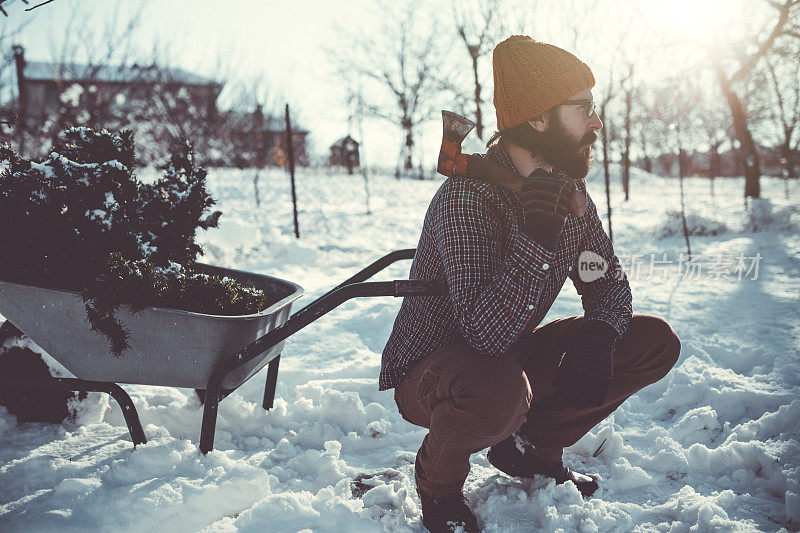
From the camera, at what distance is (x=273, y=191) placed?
1464 centimetres

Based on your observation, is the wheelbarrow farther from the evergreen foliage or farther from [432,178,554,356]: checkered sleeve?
[432,178,554,356]: checkered sleeve

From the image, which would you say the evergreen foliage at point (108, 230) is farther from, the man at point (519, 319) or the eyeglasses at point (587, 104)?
the eyeglasses at point (587, 104)

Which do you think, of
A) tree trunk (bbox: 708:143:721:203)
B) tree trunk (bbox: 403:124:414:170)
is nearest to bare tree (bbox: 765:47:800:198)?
tree trunk (bbox: 708:143:721:203)

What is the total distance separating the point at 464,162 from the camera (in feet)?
5.96

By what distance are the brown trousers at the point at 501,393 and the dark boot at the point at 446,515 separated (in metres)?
0.03

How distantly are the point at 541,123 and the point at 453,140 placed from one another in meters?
0.34

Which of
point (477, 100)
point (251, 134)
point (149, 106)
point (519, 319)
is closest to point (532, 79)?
point (519, 319)

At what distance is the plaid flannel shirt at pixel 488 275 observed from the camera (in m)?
1.58

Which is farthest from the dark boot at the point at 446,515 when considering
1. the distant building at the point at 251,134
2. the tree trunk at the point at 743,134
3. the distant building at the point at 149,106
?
the distant building at the point at 251,134

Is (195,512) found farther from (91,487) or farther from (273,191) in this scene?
(273,191)

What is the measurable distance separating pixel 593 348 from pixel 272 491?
1.27 metres

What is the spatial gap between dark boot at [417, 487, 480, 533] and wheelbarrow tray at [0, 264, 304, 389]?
34.3 inches

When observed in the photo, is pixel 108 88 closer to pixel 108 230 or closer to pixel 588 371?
pixel 108 230

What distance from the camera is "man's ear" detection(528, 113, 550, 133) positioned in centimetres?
188
